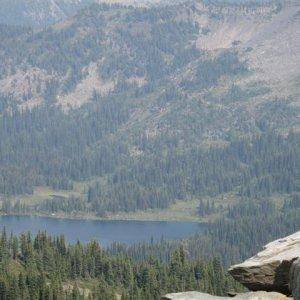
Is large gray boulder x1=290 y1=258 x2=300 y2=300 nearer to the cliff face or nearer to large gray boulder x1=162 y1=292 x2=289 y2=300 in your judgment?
the cliff face

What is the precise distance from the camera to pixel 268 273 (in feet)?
205

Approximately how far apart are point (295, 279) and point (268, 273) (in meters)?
8.17

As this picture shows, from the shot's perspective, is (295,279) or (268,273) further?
(268,273)

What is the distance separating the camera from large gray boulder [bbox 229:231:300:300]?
61062mm

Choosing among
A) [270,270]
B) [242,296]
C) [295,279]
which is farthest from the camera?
[270,270]

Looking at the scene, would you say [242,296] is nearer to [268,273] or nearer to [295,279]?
[268,273]

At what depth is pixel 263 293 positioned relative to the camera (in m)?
60.8

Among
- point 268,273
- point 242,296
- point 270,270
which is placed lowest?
point 242,296

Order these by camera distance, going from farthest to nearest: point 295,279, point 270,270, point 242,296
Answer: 1. point 270,270
2. point 242,296
3. point 295,279

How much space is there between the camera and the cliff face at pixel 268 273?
6047 cm

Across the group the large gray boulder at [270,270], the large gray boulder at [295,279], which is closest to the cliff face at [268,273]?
the large gray boulder at [270,270]

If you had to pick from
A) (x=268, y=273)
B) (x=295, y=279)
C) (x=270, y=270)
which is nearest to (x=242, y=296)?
(x=268, y=273)

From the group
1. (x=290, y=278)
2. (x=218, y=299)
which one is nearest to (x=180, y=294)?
(x=218, y=299)

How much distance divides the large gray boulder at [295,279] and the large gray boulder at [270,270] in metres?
3.92
